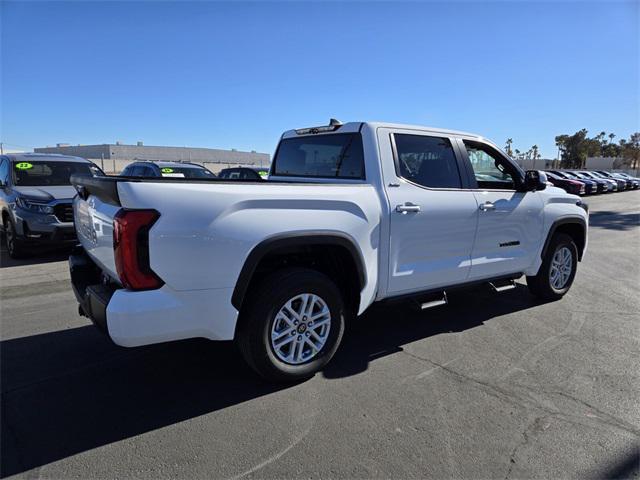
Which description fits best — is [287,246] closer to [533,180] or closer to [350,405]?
[350,405]

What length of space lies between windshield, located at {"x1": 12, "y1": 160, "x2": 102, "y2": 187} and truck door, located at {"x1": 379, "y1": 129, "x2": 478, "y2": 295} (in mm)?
6586

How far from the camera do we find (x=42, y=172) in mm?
8438

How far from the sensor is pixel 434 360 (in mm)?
3797

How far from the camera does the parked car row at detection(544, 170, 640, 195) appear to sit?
26078 millimetres

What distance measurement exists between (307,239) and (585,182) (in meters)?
31.7

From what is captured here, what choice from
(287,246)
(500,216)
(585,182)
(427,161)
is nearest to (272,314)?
(287,246)

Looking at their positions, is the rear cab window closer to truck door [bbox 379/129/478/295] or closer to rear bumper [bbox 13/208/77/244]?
truck door [bbox 379/129/478/295]

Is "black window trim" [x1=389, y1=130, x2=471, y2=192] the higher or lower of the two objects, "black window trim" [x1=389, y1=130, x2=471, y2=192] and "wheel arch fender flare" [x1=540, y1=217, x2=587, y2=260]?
the higher

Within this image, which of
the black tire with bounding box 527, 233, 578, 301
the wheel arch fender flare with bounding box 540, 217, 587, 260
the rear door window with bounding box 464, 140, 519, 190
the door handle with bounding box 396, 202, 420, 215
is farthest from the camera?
the black tire with bounding box 527, 233, 578, 301

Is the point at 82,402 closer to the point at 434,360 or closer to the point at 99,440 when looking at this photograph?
the point at 99,440

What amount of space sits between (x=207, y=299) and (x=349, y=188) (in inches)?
54.8

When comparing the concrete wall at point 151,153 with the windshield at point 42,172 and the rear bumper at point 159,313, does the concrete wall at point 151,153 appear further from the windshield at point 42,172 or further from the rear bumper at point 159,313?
the rear bumper at point 159,313

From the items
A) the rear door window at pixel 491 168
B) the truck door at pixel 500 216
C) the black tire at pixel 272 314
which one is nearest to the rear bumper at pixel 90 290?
the black tire at pixel 272 314

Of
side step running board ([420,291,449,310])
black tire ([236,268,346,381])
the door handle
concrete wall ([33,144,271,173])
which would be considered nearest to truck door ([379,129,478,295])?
the door handle
